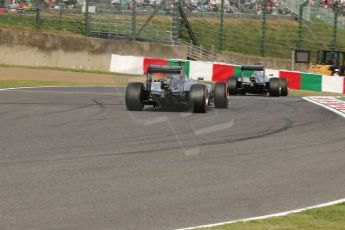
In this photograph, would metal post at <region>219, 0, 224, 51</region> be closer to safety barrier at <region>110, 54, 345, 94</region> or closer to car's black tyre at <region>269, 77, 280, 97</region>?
safety barrier at <region>110, 54, 345, 94</region>

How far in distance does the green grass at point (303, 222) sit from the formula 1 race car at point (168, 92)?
8938mm

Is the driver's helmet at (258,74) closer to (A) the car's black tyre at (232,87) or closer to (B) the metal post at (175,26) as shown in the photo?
(A) the car's black tyre at (232,87)

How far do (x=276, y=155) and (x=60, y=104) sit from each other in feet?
25.2

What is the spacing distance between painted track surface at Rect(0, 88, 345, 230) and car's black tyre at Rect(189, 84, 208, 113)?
0.30 m

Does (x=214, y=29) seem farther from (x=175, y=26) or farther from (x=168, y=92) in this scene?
(x=168, y=92)

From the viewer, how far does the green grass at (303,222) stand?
247 inches

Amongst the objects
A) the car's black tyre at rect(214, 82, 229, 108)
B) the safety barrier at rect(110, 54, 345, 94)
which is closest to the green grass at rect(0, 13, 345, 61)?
the safety barrier at rect(110, 54, 345, 94)

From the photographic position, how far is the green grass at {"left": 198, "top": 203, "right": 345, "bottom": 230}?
628cm

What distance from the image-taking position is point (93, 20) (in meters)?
30.2

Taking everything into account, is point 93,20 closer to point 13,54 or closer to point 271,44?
point 13,54

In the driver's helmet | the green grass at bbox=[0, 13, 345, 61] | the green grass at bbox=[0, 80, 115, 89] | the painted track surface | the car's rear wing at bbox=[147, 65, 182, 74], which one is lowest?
the painted track surface

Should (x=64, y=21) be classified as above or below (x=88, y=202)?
above

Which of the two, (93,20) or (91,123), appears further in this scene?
(93,20)

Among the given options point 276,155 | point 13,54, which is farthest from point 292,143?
point 13,54
